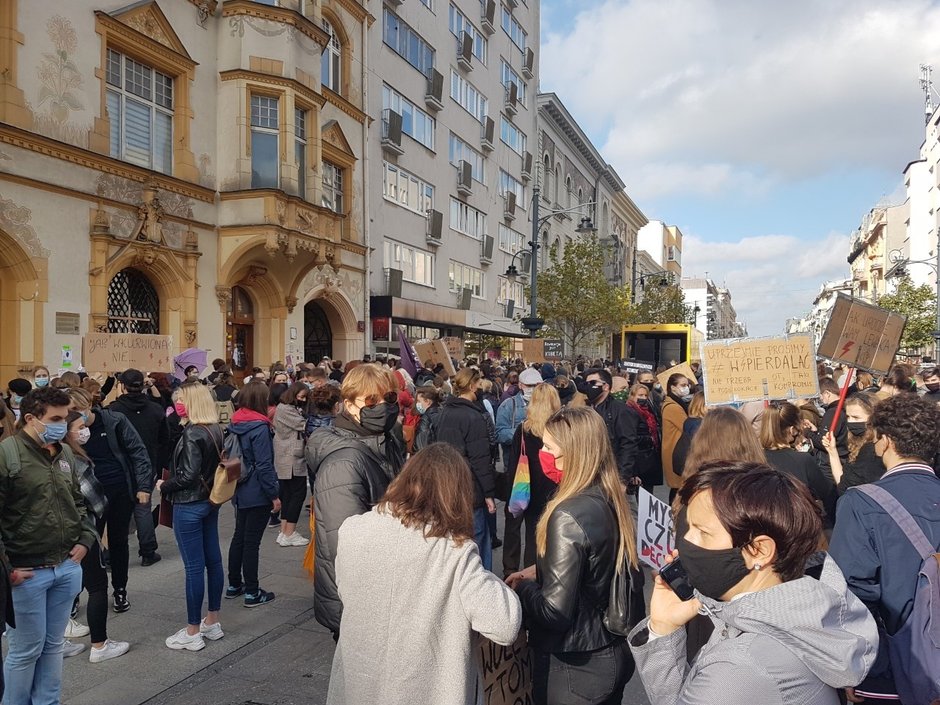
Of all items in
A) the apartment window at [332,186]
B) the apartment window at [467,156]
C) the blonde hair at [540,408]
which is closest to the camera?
the blonde hair at [540,408]

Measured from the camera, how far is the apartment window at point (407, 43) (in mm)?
23828

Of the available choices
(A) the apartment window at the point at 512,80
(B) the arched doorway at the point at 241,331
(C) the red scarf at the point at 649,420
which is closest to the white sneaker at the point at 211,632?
(C) the red scarf at the point at 649,420

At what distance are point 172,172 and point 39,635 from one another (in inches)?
544

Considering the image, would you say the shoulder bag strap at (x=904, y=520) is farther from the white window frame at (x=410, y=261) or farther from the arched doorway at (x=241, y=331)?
the white window frame at (x=410, y=261)

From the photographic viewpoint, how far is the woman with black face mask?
159 inches

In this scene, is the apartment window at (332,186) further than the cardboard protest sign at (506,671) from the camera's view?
Yes

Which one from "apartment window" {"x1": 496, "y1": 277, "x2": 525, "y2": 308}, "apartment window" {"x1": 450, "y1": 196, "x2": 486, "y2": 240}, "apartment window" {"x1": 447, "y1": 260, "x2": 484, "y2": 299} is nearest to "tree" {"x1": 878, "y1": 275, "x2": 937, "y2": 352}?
"apartment window" {"x1": 496, "y1": 277, "x2": 525, "y2": 308}

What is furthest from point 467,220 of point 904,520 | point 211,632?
point 904,520

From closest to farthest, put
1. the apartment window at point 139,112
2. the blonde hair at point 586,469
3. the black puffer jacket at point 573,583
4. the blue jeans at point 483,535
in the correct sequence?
the black puffer jacket at point 573,583 → the blonde hair at point 586,469 → the blue jeans at point 483,535 → the apartment window at point 139,112

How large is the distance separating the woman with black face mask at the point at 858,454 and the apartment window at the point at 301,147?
50.3ft

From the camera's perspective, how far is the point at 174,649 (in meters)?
4.78

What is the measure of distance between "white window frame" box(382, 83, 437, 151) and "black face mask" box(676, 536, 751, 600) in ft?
77.8

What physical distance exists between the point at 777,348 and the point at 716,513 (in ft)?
17.6

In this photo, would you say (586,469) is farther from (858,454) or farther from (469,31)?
(469,31)
